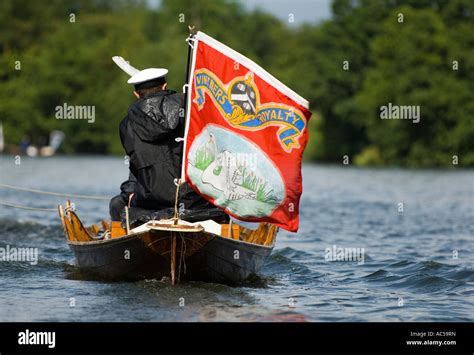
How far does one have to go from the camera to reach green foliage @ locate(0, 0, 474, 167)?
6291 centimetres

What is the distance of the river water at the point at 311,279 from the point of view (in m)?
12.1

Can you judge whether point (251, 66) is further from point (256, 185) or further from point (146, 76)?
point (146, 76)

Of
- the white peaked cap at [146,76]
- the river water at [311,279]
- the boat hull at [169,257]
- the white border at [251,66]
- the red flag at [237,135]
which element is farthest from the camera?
the white peaked cap at [146,76]

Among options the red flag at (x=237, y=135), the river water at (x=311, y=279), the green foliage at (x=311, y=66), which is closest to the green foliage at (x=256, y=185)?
the red flag at (x=237, y=135)

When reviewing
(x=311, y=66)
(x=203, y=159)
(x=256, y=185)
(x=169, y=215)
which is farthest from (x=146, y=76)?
(x=311, y=66)

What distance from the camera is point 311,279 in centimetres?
1553

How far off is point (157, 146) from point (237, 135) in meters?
1.18

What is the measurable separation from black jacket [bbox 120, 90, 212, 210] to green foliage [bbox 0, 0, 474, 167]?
160 feet

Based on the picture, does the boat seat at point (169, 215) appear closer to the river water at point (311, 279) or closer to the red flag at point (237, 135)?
the red flag at point (237, 135)

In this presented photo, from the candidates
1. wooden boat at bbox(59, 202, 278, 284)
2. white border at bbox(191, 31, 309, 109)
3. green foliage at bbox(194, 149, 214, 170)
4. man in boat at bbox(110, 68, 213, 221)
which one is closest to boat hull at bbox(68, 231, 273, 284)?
wooden boat at bbox(59, 202, 278, 284)

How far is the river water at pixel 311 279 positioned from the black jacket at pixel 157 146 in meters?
1.12

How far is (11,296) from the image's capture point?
1321cm
